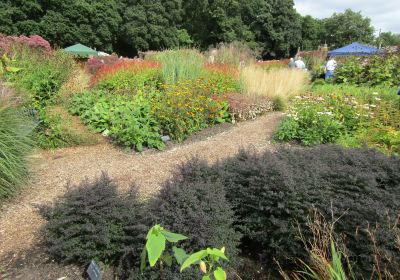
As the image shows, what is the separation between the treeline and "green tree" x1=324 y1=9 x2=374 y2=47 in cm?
845

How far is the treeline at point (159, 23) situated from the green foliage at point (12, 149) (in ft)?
69.4

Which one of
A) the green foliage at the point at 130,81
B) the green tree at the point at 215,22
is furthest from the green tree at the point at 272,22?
the green foliage at the point at 130,81

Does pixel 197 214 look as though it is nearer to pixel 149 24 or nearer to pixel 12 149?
pixel 12 149

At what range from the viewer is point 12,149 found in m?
4.09

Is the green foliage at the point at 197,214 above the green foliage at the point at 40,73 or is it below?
below

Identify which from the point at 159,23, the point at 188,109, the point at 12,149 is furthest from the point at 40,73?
the point at 159,23

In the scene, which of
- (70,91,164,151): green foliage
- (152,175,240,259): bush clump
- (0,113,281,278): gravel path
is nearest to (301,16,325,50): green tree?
(0,113,281,278): gravel path

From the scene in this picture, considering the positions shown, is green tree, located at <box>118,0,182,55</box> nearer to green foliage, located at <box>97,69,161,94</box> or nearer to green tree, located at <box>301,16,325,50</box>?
green tree, located at <box>301,16,325,50</box>

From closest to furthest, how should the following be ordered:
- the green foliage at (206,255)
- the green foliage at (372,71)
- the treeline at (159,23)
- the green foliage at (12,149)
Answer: the green foliage at (206,255)
the green foliage at (12,149)
the green foliage at (372,71)
the treeline at (159,23)

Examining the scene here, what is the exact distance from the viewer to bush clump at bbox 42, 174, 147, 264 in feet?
7.83

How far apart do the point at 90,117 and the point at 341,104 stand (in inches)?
186

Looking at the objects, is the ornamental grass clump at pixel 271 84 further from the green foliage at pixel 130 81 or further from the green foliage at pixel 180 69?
the green foliage at pixel 130 81

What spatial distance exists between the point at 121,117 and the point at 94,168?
161cm

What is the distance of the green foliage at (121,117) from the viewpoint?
5691 mm
